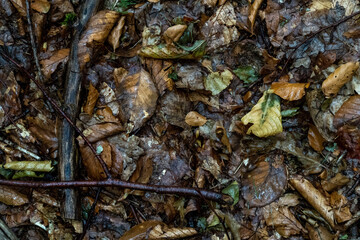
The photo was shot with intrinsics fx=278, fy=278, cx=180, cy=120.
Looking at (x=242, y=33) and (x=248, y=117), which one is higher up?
(x=242, y=33)

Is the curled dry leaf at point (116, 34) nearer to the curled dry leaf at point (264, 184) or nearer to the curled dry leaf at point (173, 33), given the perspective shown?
the curled dry leaf at point (173, 33)

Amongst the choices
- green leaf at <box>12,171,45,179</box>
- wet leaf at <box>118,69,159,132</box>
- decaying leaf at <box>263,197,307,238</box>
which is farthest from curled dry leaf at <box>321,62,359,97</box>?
green leaf at <box>12,171,45,179</box>

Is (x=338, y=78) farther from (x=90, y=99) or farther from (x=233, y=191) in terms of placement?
(x=90, y=99)

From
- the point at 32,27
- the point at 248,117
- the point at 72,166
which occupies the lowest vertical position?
the point at 72,166

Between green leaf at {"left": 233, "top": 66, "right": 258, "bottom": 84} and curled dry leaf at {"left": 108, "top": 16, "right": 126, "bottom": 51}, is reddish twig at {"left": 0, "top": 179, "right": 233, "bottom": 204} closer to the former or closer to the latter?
green leaf at {"left": 233, "top": 66, "right": 258, "bottom": 84}

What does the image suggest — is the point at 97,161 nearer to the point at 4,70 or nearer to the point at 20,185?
the point at 20,185

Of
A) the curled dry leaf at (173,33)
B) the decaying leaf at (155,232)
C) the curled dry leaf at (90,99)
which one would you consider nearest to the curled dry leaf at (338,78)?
the curled dry leaf at (173,33)

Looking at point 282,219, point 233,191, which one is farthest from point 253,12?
point 282,219

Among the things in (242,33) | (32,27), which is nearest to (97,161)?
(32,27)
